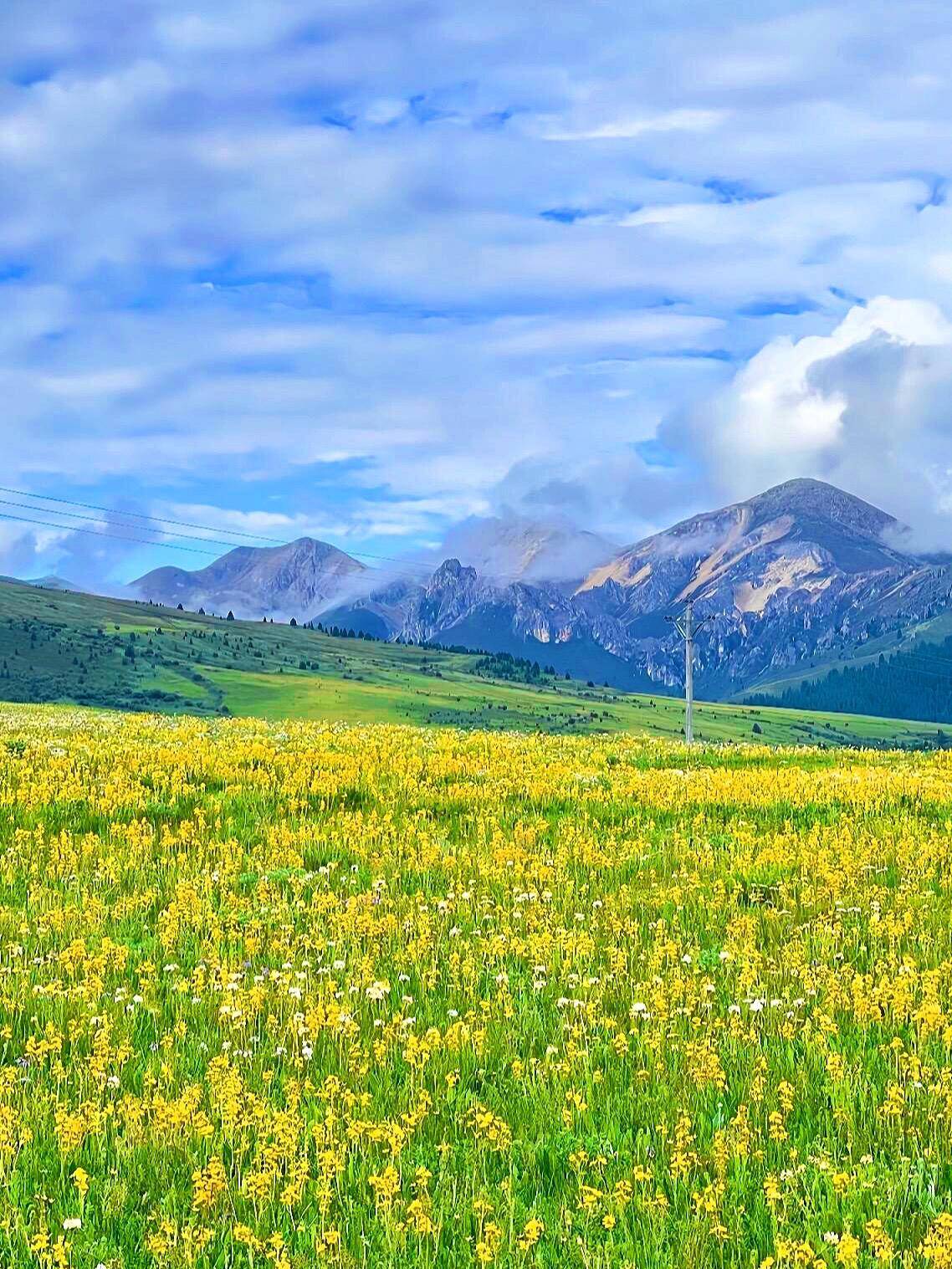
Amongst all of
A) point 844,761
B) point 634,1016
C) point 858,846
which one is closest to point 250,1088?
point 634,1016

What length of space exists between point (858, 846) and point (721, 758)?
12252mm

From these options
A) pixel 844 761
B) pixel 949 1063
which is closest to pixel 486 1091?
pixel 949 1063

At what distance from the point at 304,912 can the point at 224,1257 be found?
5.78 m

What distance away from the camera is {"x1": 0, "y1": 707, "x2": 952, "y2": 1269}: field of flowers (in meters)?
5.70

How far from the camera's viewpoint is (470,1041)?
7848mm

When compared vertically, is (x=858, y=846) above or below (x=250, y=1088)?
above

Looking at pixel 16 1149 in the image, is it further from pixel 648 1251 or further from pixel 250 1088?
pixel 648 1251

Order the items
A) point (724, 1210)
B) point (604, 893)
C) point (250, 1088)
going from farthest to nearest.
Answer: point (604, 893)
point (250, 1088)
point (724, 1210)

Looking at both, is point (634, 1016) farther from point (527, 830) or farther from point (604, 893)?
point (527, 830)

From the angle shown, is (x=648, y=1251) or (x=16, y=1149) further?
(x=16, y=1149)

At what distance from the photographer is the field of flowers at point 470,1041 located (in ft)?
18.7

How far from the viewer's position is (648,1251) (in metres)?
5.41

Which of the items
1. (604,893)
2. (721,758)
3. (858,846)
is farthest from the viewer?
(721,758)

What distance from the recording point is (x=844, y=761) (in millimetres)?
26672
